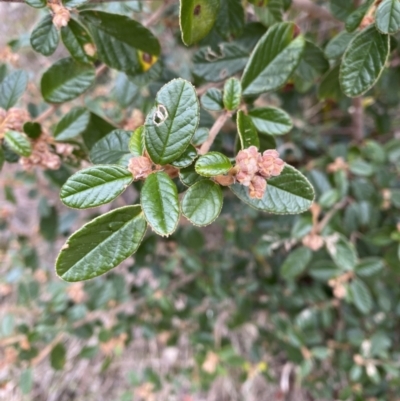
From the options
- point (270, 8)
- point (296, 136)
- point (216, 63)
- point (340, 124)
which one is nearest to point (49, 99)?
point (216, 63)

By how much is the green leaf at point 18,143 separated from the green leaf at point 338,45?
561 mm

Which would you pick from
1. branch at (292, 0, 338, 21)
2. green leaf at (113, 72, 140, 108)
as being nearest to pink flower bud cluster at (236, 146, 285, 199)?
branch at (292, 0, 338, 21)

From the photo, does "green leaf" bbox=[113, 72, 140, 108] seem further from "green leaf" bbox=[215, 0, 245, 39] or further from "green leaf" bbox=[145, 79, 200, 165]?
"green leaf" bbox=[145, 79, 200, 165]

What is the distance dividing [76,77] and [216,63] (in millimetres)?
267

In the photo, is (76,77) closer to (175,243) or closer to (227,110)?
(227,110)

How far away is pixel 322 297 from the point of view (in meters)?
1.44

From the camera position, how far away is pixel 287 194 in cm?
54

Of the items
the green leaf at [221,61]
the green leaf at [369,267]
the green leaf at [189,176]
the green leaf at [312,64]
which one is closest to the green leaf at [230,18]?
the green leaf at [221,61]

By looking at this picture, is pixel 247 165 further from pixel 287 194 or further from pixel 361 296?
pixel 361 296

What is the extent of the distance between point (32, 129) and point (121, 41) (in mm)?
213

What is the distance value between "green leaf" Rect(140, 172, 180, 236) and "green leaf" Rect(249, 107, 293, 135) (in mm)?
249

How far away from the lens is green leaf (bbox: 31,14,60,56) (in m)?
0.59

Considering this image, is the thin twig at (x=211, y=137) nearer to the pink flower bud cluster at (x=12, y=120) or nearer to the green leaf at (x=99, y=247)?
the green leaf at (x=99, y=247)

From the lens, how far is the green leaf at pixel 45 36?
1.95 feet
